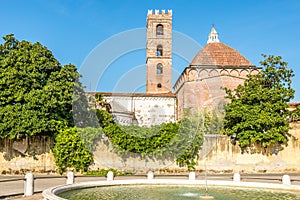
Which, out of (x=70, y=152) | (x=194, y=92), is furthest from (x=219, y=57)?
(x=70, y=152)

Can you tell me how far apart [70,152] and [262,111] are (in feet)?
40.0

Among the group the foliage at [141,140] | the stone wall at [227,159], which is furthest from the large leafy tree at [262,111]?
the foliage at [141,140]

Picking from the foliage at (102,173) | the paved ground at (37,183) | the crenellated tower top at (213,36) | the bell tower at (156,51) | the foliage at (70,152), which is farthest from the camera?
the bell tower at (156,51)

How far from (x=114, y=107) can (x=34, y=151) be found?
1976 centimetres

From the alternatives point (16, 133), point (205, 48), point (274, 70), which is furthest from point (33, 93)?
point (205, 48)

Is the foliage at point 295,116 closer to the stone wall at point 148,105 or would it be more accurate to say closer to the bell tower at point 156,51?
the stone wall at point 148,105

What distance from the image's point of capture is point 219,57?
127 ft

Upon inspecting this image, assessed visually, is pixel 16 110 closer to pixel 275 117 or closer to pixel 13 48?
pixel 13 48

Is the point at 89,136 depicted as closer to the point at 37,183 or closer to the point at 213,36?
the point at 37,183

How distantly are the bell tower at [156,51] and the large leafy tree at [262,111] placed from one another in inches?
1341

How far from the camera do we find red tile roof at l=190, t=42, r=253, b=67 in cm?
3791

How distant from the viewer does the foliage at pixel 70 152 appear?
66.5ft

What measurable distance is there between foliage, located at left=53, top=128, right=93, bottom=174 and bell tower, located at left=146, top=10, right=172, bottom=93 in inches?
1445

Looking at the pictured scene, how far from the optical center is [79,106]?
22.4 meters
